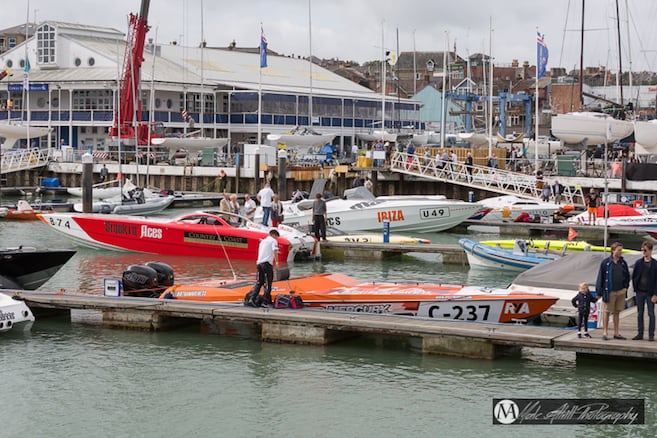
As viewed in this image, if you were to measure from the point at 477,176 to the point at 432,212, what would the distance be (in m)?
11.8

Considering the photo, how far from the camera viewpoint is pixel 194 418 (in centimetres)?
1447

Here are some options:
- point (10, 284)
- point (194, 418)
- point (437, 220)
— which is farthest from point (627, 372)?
point (437, 220)

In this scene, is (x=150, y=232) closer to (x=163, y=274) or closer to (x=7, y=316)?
(x=163, y=274)

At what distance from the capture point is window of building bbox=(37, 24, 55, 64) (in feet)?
250

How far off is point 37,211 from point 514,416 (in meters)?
32.7

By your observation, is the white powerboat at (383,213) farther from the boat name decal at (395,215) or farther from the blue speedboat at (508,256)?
the blue speedboat at (508,256)

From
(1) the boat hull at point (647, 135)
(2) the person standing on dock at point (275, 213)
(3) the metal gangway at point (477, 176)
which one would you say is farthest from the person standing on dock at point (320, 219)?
(1) the boat hull at point (647, 135)

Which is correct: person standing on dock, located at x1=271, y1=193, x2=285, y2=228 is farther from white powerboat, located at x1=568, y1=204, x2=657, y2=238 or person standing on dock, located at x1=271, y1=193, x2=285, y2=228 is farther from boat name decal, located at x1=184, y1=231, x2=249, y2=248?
white powerboat, located at x1=568, y1=204, x2=657, y2=238

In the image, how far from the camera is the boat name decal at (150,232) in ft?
99.5

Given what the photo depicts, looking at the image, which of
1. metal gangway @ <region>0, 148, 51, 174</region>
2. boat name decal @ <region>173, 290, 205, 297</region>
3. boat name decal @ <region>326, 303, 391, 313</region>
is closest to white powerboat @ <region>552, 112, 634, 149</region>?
metal gangway @ <region>0, 148, 51, 174</region>

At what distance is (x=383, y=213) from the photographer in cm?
3628

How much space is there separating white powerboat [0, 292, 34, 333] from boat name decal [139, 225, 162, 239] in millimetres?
10895

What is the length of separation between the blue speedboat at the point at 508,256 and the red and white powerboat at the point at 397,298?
7.55 m

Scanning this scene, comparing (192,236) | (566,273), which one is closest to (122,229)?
(192,236)
